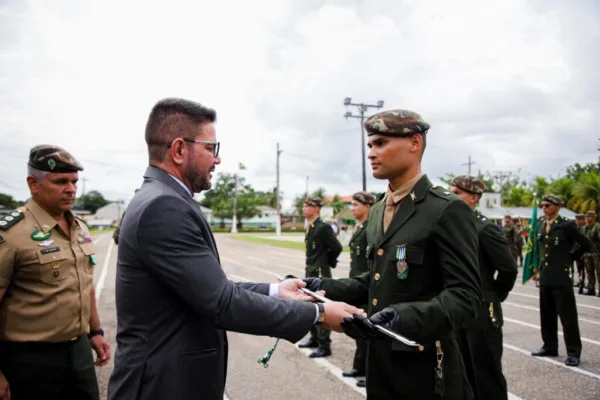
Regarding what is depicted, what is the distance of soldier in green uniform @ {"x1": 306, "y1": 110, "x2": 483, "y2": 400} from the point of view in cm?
215

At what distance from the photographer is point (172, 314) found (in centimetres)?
195

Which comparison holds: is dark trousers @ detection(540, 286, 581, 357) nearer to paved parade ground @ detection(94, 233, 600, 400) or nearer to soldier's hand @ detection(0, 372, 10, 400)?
paved parade ground @ detection(94, 233, 600, 400)

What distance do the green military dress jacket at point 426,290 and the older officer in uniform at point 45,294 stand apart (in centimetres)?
198

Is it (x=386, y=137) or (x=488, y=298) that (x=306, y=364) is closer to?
(x=488, y=298)

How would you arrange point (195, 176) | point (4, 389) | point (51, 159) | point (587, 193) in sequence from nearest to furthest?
point (195, 176)
point (4, 389)
point (51, 159)
point (587, 193)

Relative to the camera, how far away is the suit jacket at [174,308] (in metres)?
1.89

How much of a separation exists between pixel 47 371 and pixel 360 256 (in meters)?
4.31

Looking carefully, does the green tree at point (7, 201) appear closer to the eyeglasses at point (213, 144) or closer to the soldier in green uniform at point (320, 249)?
the soldier in green uniform at point (320, 249)

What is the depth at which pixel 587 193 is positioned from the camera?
91.7 ft

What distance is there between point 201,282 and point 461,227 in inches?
52.6

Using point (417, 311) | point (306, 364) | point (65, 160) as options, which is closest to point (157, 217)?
point (417, 311)

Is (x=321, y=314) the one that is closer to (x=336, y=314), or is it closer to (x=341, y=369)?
(x=336, y=314)

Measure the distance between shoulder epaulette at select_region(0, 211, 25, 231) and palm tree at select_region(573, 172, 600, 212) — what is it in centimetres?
3095

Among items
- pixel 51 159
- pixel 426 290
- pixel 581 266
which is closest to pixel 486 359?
pixel 426 290
